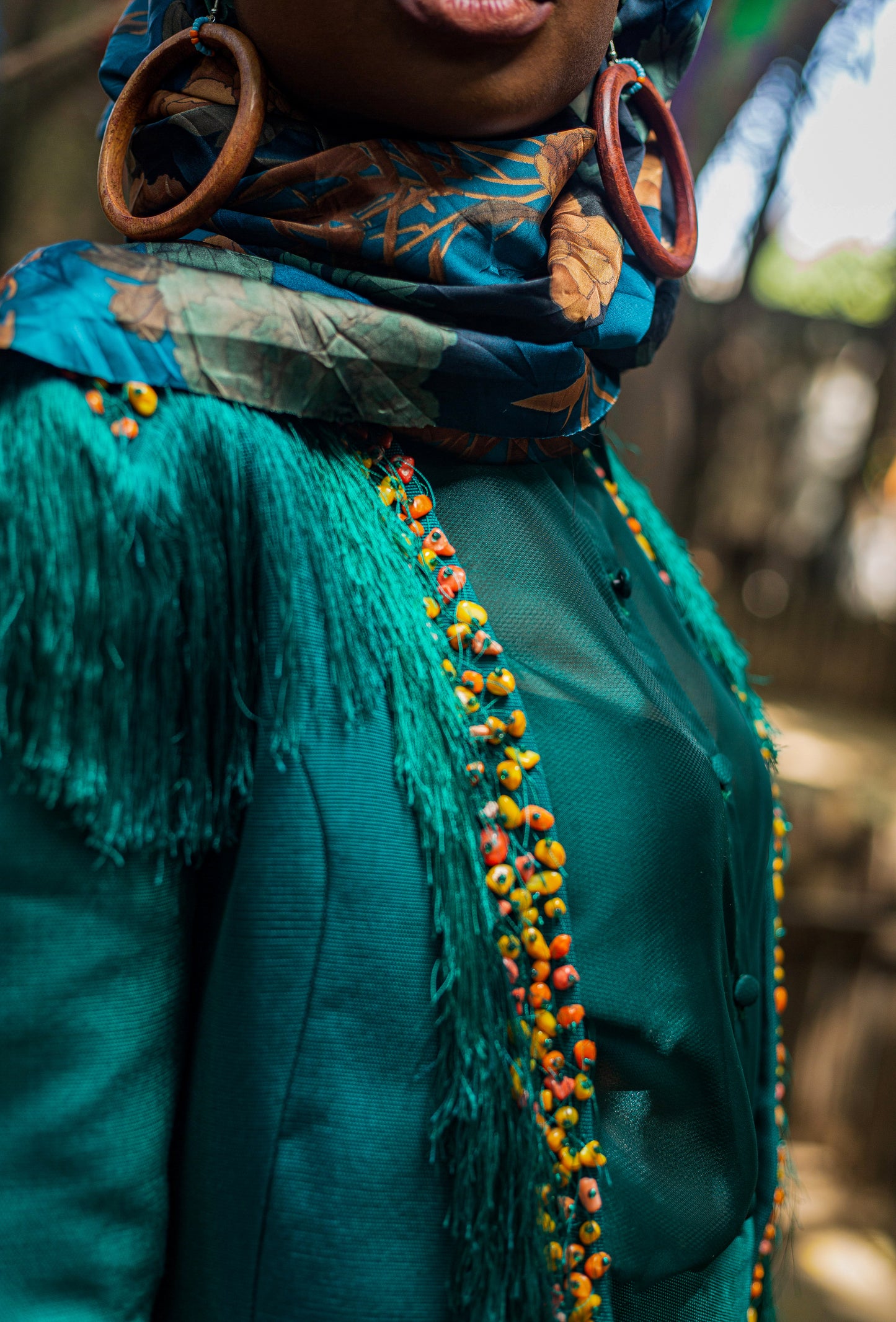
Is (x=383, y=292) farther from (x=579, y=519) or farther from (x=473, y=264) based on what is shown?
(x=579, y=519)

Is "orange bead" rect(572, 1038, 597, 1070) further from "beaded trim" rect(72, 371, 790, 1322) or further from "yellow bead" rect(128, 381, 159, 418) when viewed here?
"yellow bead" rect(128, 381, 159, 418)

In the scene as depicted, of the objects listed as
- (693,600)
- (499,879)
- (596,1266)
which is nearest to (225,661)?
(499,879)

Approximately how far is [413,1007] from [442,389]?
1.07 ft

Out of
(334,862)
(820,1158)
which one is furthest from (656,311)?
(820,1158)

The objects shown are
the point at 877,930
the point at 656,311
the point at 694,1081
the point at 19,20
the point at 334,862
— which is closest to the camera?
the point at 334,862

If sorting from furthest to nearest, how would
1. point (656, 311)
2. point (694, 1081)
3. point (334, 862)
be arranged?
point (656, 311) → point (694, 1081) → point (334, 862)

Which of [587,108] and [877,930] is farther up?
[587,108]

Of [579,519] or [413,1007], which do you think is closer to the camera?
[413,1007]

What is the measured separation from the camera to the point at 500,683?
0.52 m

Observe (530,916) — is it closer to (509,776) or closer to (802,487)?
(509,776)

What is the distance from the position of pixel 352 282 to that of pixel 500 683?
237 mm

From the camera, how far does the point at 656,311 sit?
749 mm

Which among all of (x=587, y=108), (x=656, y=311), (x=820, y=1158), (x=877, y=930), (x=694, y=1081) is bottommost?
(x=820, y=1158)

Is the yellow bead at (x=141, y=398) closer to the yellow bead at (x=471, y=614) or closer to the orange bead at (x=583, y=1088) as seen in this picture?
the yellow bead at (x=471, y=614)
